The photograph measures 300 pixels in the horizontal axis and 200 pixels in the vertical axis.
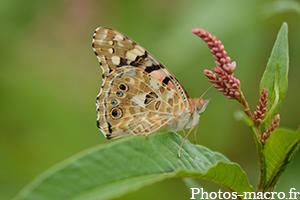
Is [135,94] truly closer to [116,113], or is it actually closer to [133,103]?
[133,103]

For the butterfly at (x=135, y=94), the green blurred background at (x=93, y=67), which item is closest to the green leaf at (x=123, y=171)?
the butterfly at (x=135, y=94)

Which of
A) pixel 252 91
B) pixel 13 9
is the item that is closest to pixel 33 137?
pixel 13 9

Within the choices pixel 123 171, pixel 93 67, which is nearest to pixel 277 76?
pixel 123 171

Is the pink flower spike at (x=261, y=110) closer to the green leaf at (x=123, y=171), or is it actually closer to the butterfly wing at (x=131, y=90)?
the green leaf at (x=123, y=171)

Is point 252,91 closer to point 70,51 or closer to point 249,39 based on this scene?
point 249,39

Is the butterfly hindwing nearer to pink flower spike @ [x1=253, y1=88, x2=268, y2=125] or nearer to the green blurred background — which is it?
pink flower spike @ [x1=253, y1=88, x2=268, y2=125]

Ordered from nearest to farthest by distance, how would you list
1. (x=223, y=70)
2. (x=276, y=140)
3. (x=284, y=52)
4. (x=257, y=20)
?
(x=276, y=140), (x=223, y=70), (x=284, y=52), (x=257, y=20)
